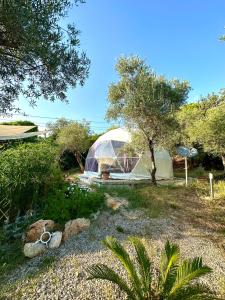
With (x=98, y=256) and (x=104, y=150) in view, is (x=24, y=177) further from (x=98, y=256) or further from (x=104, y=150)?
(x=104, y=150)

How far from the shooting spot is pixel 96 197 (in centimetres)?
792

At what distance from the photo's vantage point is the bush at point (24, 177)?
6.85 m

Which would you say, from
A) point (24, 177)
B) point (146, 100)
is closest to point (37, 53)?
point (24, 177)

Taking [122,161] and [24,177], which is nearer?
[24,177]

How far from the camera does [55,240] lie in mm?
6012

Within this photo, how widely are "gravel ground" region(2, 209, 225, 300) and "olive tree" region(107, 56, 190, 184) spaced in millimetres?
5624

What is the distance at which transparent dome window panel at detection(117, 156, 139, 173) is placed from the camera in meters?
19.3

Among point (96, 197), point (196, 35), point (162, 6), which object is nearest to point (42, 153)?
point (96, 197)

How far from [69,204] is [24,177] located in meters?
1.33

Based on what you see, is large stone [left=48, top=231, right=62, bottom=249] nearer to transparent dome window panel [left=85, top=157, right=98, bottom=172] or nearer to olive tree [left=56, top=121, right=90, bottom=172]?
transparent dome window panel [left=85, top=157, right=98, bottom=172]

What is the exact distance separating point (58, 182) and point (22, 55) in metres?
3.97

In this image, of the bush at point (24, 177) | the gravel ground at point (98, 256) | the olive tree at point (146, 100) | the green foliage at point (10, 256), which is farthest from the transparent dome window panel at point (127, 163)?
the green foliage at point (10, 256)

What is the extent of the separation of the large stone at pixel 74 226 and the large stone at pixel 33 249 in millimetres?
624

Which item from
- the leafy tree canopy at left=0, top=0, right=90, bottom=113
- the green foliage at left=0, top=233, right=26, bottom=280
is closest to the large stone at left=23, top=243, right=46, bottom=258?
the green foliage at left=0, top=233, right=26, bottom=280
